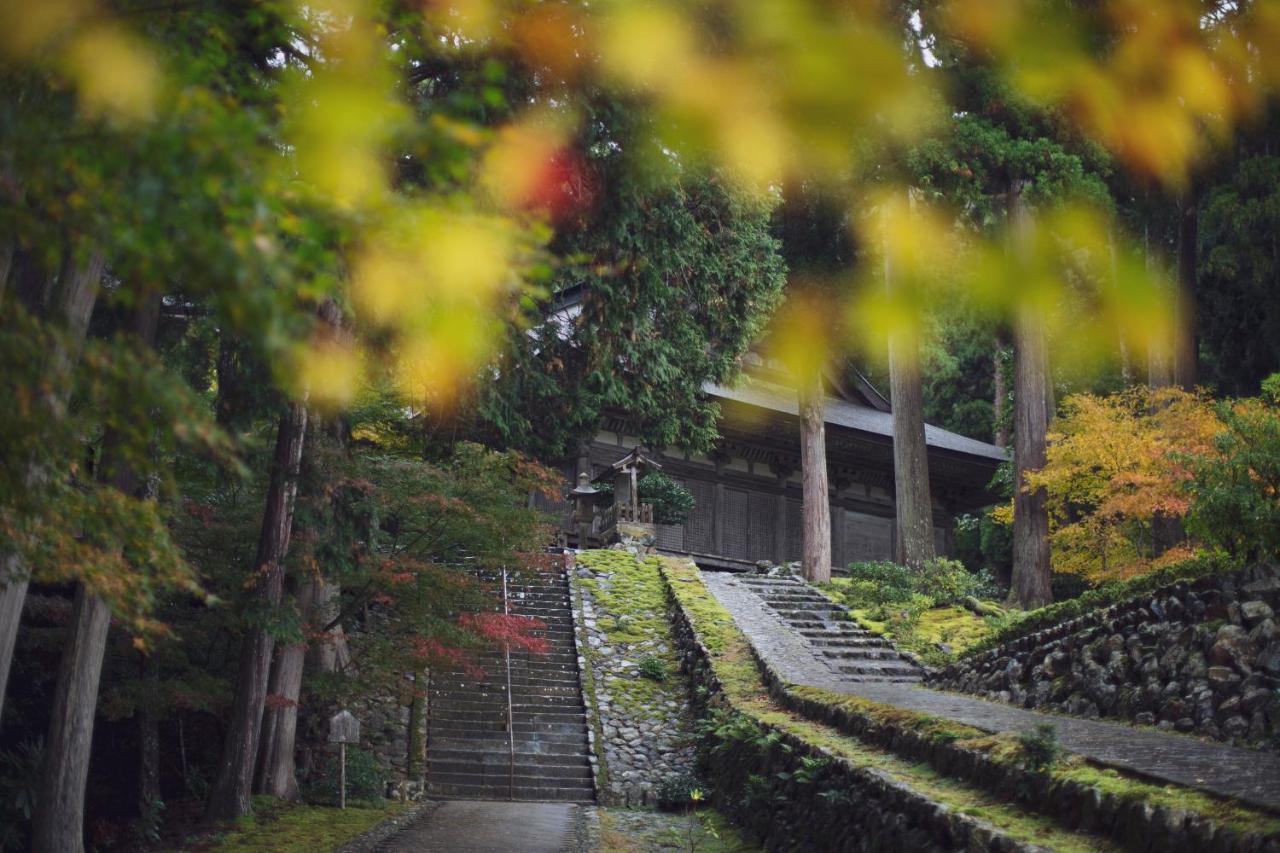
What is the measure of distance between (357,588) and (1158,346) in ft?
51.8

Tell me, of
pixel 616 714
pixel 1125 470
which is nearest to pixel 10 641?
pixel 616 714

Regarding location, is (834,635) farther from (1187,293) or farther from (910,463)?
(1187,293)

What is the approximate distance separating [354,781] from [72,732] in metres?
4.71

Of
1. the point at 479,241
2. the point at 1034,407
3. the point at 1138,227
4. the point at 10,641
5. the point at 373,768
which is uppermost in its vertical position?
the point at 1138,227

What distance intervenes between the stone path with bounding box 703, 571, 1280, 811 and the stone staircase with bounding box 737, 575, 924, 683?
0.35 metres

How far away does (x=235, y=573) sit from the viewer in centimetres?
1189

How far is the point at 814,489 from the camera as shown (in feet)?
82.7

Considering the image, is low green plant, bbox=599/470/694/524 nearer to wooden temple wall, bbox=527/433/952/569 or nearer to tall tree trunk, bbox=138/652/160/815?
wooden temple wall, bbox=527/433/952/569

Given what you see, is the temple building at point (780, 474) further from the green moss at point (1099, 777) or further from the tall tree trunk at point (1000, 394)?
the green moss at point (1099, 777)

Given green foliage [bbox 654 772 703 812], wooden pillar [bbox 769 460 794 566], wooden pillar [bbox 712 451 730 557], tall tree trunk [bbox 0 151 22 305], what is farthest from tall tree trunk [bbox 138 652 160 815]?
wooden pillar [bbox 769 460 794 566]

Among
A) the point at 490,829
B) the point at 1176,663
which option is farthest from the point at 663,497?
the point at 1176,663

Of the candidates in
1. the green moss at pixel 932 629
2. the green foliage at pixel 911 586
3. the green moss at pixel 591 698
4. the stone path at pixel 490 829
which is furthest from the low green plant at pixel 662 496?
the stone path at pixel 490 829

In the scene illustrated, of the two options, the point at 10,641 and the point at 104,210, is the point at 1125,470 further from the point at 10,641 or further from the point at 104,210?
the point at 104,210

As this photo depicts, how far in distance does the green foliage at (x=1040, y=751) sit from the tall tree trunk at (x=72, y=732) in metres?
6.90
